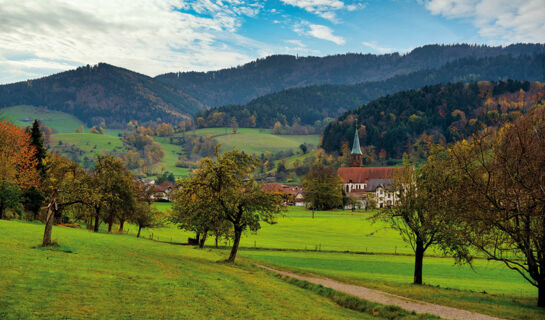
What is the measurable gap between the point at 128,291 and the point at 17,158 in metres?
53.1

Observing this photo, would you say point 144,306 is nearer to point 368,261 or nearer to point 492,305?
point 492,305

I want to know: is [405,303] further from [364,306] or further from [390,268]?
[390,268]

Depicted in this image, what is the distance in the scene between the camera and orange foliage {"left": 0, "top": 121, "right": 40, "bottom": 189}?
2270 inches

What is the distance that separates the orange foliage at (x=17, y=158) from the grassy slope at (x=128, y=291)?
3426 cm

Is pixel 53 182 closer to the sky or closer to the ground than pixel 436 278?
closer to the sky

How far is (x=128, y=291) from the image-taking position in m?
18.2

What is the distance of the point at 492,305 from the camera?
77.4 ft

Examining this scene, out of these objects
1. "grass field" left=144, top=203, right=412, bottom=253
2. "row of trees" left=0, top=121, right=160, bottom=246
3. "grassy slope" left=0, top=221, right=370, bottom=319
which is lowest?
"grass field" left=144, top=203, right=412, bottom=253

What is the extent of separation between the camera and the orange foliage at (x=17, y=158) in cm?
5766

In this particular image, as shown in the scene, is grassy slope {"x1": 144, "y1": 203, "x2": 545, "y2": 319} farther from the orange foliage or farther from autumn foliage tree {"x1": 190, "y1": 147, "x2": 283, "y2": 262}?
the orange foliage

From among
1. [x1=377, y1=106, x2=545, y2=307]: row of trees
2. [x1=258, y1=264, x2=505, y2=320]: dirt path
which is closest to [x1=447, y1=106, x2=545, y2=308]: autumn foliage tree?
[x1=377, y1=106, x2=545, y2=307]: row of trees

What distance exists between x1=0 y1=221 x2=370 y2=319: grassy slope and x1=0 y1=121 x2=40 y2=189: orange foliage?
3426 centimetres

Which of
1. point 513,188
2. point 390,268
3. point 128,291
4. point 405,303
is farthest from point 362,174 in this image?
point 128,291

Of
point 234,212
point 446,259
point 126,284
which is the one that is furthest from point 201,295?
point 446,259
